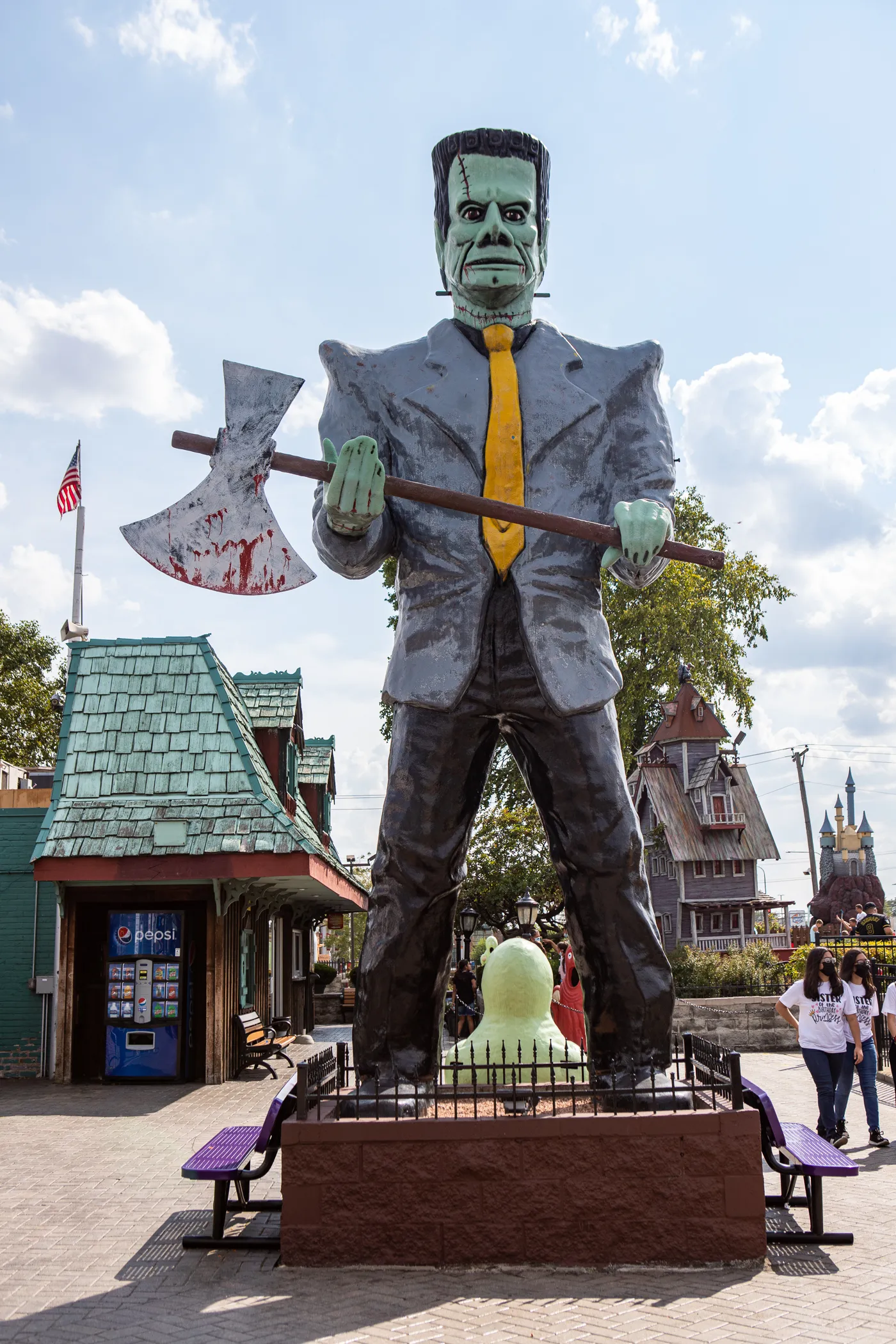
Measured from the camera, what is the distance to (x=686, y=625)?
85.1 feet

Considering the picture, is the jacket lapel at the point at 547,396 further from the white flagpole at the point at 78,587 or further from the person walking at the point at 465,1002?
the white flagpole at the point at 78,587

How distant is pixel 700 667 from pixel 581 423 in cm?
2319

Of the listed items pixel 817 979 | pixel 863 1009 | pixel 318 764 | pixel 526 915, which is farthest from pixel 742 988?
pixel 817 979

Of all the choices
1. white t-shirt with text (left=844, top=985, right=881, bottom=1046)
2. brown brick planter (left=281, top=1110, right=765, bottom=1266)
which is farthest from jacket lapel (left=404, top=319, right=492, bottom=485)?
white t-shirt with text (left=844, top=985, right=881, bottom=1046)

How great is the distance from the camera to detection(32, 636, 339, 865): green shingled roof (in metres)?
11.8

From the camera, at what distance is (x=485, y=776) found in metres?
4.84

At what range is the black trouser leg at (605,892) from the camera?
4.40 m

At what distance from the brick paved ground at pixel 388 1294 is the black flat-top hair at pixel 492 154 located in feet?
12.5

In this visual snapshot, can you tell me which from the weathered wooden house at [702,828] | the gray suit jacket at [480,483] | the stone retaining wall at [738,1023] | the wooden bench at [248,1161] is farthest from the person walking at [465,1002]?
the weathered wooden house at [702,828]

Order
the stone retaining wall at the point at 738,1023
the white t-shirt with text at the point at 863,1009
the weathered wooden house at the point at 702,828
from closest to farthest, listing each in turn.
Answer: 1. the white t-shirt with text at the point at 863,1009
2. the stone retaining wall at the point at 738,1023
3. the weathered wooden house at the point at 702,828

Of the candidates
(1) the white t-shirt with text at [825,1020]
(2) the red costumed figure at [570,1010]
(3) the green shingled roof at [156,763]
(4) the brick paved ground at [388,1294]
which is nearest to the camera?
(4) the brick paved ground at [388,1294]

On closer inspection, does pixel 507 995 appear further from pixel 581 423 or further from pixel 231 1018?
pixel 231 1018

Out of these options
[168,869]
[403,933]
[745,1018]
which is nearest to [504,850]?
[745,1018]

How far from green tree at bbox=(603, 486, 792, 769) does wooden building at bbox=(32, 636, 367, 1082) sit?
1285cm
